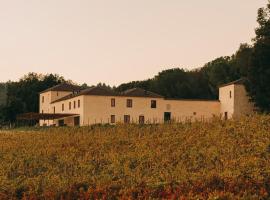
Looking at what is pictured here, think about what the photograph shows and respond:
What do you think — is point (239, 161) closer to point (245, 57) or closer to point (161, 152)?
point (161, 152)

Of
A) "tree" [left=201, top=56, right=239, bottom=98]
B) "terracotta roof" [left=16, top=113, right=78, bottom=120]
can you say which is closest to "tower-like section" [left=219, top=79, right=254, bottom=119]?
"tree" [left=201, top=56, right=239, bottom=98]

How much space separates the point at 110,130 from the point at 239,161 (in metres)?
15.7

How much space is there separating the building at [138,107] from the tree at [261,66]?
4.59 metres

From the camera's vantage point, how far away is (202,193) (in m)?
14.9

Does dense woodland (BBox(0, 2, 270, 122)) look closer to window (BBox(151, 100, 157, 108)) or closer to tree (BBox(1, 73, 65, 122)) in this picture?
tree (BBox(1, 73, 65, 122))

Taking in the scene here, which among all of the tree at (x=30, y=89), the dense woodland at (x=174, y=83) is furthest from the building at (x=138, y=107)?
the tree at (x=30, y=89)

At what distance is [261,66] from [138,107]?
65.4 feet

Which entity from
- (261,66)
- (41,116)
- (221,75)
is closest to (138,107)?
(41,116)

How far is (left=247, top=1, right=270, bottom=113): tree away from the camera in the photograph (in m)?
62.5

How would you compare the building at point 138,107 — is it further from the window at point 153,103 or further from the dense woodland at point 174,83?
the dense woodland at point 174,83

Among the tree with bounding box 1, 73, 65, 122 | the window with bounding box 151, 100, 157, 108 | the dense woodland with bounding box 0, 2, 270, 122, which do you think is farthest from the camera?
the tree with bounding box 1, 73, 65, 122

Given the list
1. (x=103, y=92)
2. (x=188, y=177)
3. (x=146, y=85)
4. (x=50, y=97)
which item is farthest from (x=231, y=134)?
(x=146, y=85)

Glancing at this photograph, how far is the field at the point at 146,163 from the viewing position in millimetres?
15930

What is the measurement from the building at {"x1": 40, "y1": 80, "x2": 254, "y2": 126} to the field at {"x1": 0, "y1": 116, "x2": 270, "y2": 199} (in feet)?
114
